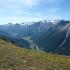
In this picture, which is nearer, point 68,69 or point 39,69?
point 39,69

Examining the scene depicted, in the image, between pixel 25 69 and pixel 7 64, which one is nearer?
pixel 25 69

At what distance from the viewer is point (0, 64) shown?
37.2 meters

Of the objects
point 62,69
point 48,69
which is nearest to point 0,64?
point 48,69

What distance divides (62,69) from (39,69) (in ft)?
16.1

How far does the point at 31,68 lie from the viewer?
35.6 meters

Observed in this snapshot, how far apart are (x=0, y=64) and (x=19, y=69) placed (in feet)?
16.5

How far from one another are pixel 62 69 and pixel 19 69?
8476 millimetres

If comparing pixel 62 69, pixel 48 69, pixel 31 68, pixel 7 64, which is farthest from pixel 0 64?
pixel 62 69

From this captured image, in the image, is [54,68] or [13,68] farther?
[54,68]

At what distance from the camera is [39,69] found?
115ft

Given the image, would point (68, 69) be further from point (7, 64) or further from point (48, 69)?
point (7, 64)

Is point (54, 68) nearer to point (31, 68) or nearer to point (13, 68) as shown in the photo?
point (31, 68)

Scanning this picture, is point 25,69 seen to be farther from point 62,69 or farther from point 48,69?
point 62,69

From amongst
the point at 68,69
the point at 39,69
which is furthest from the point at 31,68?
the point at 68,69
